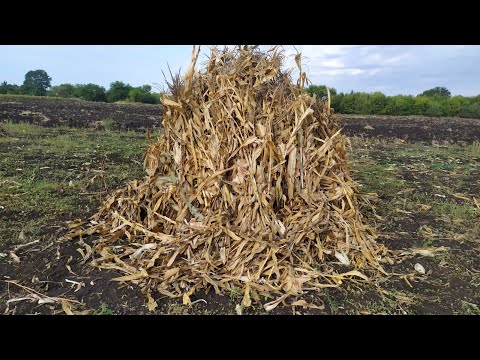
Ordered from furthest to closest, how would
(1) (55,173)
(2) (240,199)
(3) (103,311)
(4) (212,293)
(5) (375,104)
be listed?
(5) (375,104) → (1) (55,173) → (2) (240,199) → (4) (212,293) → (3) (103,311)

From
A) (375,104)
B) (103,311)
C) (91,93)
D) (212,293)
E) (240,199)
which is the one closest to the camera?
(103,311)

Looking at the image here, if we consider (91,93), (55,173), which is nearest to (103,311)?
(55,173)

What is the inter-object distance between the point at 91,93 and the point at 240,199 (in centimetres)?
3959

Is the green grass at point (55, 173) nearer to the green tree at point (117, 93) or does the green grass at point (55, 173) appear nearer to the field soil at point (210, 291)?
the field soil at point (210, 291)

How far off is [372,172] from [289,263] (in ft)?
17.6

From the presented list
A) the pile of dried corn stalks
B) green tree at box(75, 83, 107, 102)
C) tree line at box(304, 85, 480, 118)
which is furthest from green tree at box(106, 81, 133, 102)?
the pile of dried corn stalks

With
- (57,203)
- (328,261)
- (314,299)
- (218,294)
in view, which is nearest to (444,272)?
(328,261)

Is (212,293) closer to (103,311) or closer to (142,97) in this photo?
(103,311)

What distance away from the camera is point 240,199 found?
423cm

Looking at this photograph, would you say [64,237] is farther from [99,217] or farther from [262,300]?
[262,300]

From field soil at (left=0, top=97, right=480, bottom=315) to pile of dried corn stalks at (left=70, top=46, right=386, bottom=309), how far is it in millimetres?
220

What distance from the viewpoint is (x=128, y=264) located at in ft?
13.4

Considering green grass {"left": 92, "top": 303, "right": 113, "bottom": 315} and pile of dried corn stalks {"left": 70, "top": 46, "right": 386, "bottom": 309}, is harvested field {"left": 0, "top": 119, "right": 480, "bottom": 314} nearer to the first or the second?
green grass {"left": 92, "top": 303, "right": 113, "bottom": 315}

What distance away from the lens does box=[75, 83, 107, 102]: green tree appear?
128 ft
